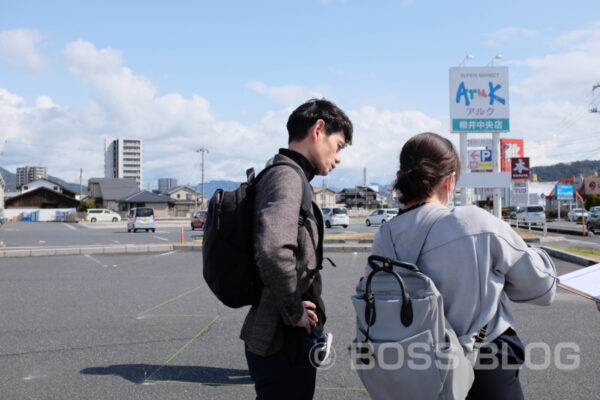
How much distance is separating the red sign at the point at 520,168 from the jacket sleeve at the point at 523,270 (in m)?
22.3

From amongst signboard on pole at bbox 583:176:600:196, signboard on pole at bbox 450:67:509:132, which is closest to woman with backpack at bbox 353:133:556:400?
signboard on pole at bbox 450:67:509:132

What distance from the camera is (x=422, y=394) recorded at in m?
1.55

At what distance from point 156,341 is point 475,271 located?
3.89 m

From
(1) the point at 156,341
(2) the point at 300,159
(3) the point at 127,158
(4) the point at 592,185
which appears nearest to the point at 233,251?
(2) the point at 300,159

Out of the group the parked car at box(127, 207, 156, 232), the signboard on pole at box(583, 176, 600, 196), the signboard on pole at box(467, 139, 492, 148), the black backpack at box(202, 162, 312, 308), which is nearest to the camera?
the black backpack at box(202, 162, 312, 308)

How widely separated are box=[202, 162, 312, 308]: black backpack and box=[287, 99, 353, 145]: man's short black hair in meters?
0.23

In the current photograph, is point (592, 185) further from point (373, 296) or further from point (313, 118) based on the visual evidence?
point (373, 296)

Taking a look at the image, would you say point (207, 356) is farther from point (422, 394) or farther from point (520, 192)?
point (520, 192)

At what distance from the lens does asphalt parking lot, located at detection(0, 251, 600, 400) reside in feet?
11.6

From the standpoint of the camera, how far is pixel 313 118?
2.04m

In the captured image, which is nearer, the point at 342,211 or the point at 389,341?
the point at 389,341

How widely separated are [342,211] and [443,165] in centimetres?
3089

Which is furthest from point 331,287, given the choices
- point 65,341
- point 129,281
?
point 65,341

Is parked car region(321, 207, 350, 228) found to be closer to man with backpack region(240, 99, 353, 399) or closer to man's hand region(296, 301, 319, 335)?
man with backpack region(240, 99, 353, 399)
